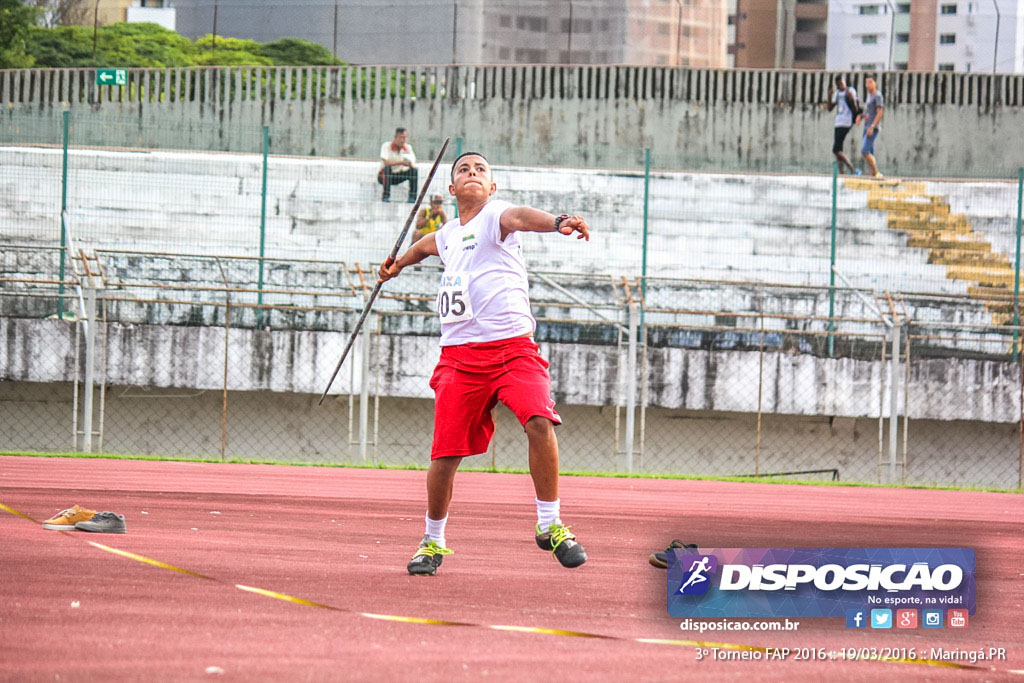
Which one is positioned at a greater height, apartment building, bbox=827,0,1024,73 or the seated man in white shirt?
apartment building, bbox=827,0,1024,73

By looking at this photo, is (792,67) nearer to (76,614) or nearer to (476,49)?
(476,49)

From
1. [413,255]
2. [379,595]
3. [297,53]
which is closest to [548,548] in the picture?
[379,595]

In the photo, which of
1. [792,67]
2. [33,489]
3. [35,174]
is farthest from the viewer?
[792,67]

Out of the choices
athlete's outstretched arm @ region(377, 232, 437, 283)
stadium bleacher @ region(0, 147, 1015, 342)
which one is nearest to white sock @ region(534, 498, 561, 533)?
athlete's outstretched arm @ region(377, 232, 437, 283)

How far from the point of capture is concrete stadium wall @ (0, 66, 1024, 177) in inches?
1161

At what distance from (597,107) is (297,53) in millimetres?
8861

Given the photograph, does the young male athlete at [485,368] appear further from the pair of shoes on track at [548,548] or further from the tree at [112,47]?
the tree at [112,47]

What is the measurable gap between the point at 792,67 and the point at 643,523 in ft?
81.1

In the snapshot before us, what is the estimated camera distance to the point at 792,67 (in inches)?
1266

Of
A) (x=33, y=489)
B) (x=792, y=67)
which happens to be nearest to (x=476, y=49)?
(x=792, y=67)

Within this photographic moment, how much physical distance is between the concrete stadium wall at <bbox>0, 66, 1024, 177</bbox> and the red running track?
65.2ft

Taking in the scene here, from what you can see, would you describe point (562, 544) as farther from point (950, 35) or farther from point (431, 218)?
point (950, 35)

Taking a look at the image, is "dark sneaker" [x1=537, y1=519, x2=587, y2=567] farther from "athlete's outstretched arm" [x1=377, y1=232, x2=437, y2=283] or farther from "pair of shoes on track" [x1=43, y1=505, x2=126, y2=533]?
"pair of shoes on track" [x1=43, y1=505, x2=126, y2=533]

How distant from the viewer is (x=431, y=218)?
1880cm
